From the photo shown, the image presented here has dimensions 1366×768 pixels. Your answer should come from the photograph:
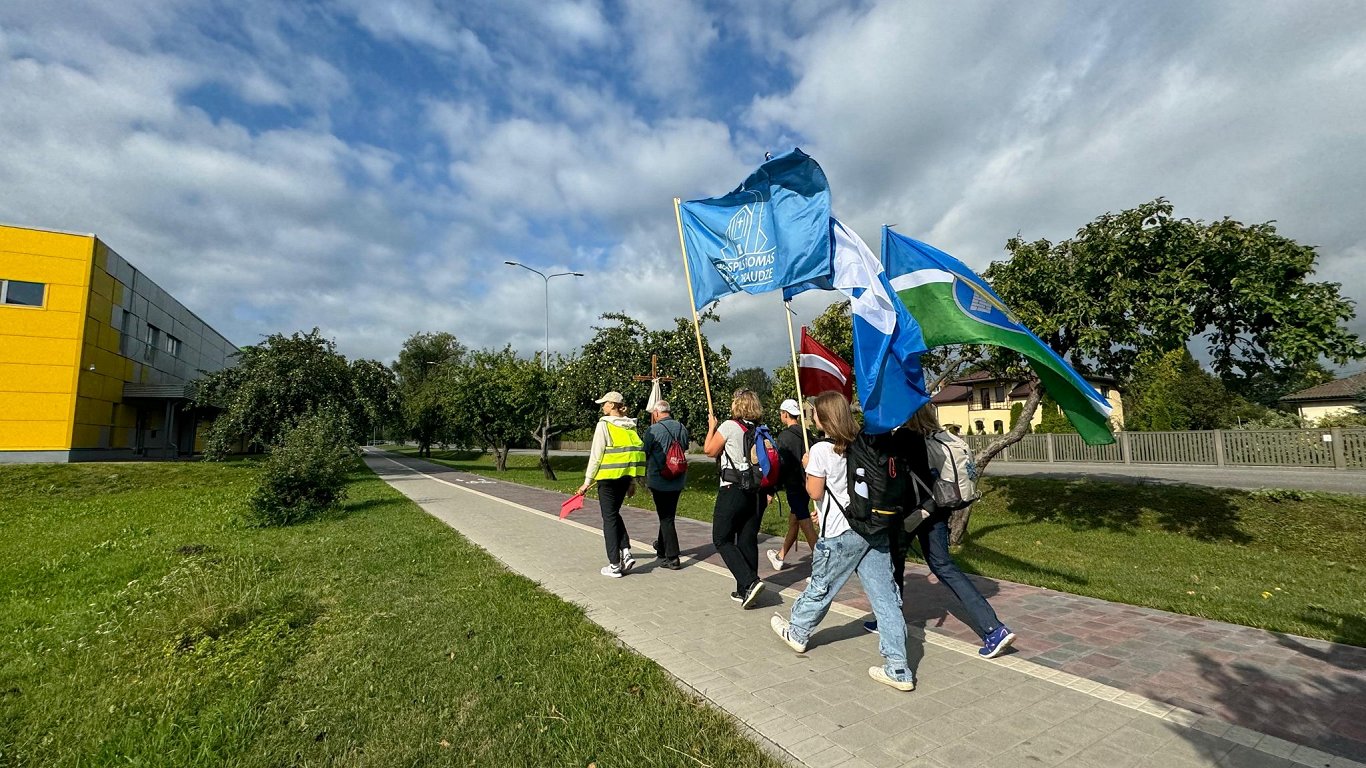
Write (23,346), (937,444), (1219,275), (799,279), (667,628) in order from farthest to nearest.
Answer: (23,346) < (1219,275) < (799,279) < (667,628) < (937,444)

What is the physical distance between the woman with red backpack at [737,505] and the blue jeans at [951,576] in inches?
58.2

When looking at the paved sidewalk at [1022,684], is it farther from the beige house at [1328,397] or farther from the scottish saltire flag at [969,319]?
the beige house at [1328,397]

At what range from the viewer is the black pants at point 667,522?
654 centimetres

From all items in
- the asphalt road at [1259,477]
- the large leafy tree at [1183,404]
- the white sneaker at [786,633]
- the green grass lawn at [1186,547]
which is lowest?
the green grass lawn at [1186,547]

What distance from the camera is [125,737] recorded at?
315cm

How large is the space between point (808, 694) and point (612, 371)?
1553 cm

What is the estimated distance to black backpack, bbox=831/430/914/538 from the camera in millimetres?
3787

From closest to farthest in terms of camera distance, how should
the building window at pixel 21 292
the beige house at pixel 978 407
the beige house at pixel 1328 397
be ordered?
the building window at pixel 21 292, the beige house at pixel 1328 397, the beige house at pixel 978 407

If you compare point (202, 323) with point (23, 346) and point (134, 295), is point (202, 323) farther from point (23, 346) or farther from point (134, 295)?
point (23, 346)

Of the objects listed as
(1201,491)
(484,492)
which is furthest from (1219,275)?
(484,492)

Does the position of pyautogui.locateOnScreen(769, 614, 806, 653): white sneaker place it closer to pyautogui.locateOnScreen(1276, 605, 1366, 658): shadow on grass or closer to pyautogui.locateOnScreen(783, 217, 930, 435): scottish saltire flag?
pyautogui.locateOnScreen(783, 217, 930, 435): scottish saltire flag

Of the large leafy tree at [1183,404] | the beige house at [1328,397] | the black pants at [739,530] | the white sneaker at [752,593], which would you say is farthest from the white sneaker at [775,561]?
the beige house at [1328,397]

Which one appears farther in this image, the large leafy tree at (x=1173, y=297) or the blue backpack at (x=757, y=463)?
the large leafy tree at (x=1173, y=297)

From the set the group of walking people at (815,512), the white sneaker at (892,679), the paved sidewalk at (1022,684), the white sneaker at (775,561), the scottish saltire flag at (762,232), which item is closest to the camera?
the paved sidewalk at (1022,684)
